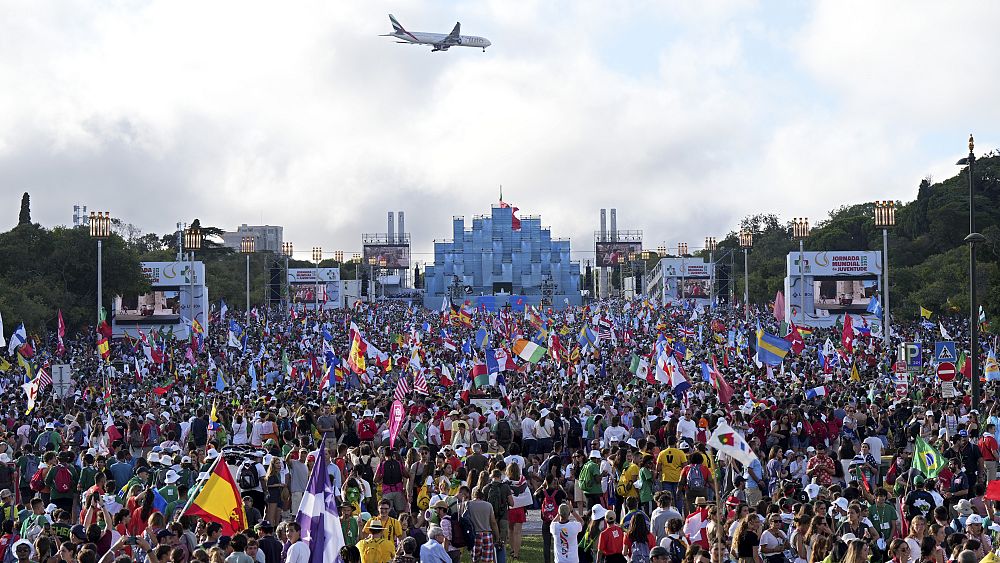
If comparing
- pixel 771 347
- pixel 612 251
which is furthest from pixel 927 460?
pixel 612 251

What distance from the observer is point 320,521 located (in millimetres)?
9672

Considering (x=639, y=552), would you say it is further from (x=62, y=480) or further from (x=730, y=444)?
(x=62, y=480)

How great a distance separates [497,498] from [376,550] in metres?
2.67

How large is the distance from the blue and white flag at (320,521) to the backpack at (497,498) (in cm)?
361

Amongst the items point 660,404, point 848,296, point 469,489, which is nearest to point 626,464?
point 469,489

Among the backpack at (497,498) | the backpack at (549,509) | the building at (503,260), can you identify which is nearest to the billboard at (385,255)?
the building at (503,260)

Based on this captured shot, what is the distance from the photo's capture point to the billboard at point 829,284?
74.5 metres

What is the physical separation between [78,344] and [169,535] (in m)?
49.0

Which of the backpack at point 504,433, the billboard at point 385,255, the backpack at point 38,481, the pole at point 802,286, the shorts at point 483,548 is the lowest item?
the shorts at point 483,548

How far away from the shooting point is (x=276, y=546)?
10930 mm

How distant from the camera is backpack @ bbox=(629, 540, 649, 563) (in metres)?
11.1

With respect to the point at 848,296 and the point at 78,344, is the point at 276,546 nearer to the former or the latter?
the point at 78,344

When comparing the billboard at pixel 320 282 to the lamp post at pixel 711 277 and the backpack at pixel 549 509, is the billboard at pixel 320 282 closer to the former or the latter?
the lamp post at pixel 711 277

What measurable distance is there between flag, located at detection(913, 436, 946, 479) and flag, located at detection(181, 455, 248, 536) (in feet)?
26.1
